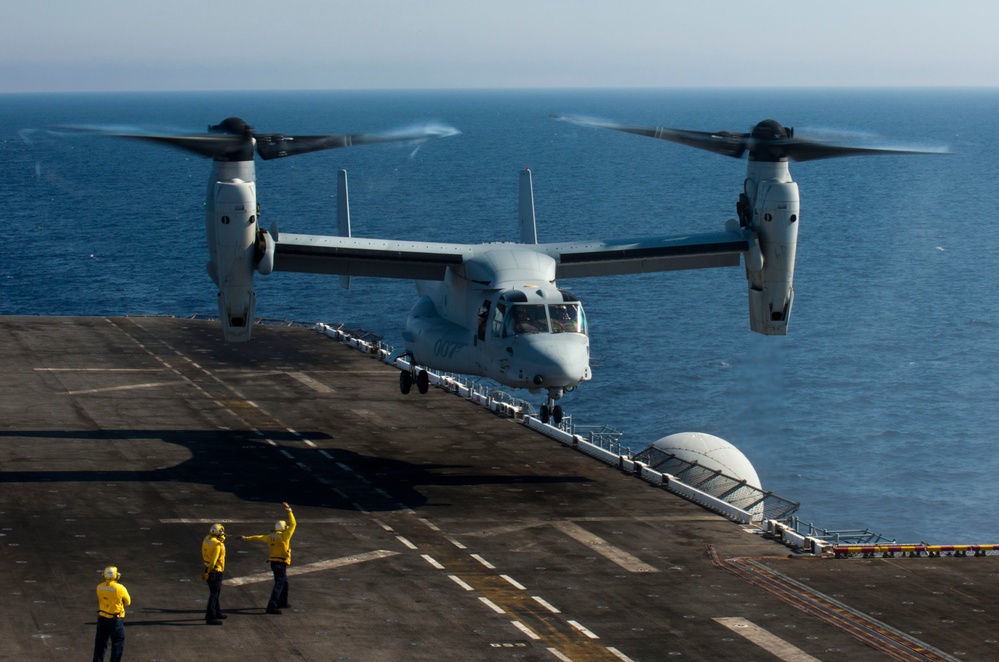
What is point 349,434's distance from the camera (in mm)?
46125

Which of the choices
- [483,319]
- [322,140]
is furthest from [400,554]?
[322,140]

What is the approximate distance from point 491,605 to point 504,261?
→ 45.7ft

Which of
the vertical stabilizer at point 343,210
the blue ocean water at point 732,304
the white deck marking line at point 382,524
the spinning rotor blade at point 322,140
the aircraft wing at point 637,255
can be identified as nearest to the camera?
the white deck marking line at point 382,524

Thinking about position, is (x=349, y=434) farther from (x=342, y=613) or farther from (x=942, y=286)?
(x=942, y=286)

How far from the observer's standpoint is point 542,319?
36.9 meters

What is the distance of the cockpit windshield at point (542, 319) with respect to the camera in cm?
3681

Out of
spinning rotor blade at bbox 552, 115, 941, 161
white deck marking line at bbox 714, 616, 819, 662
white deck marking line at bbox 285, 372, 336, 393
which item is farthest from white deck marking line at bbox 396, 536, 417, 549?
white deck marking line at bbox 285, 372, 336, 393

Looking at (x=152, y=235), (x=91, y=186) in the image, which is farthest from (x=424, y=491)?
(x=91, y=186)

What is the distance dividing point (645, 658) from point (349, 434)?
875 inches

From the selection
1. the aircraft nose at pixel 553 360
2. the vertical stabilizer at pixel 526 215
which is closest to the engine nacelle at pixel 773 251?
the aircraft nose at pixel 553 360

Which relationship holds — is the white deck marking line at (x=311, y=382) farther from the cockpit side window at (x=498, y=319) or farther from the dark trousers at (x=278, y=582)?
the dark trousers at (x=278, y=582)

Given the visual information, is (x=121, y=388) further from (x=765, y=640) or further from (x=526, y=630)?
(x=765, y=640)

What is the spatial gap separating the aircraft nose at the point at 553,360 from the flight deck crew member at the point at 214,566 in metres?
11.9

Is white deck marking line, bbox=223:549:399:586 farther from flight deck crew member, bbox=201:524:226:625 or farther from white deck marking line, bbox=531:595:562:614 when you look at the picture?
white deck marking line, bbox=531:595:562:614
